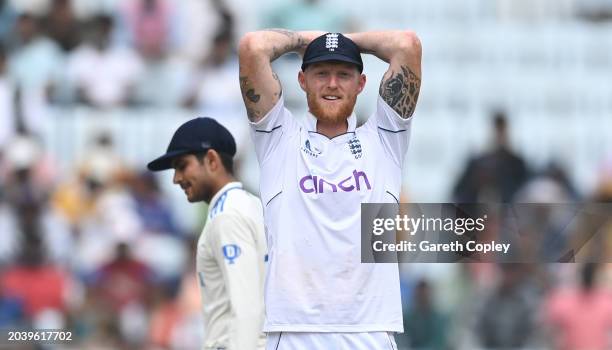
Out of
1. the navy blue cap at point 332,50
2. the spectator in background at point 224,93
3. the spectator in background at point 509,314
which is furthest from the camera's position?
the spectator in background at point 224,93

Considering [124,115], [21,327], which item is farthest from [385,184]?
[124,115]

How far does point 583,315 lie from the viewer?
1120 centimetres

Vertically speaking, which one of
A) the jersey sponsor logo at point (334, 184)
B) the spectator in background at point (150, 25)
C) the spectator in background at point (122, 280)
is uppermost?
the spectator in background at point (150, 25)

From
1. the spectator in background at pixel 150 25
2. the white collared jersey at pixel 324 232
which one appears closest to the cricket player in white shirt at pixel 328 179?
the white collared jersey at pixel 324 232

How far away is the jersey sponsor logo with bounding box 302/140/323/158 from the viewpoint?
19.3ft

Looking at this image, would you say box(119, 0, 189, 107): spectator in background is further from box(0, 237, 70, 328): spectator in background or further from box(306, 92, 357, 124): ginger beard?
box(306, 92, 357, 124): ginger beard

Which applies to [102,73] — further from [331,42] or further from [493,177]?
[331,42]

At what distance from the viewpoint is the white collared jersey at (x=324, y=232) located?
5711 mm

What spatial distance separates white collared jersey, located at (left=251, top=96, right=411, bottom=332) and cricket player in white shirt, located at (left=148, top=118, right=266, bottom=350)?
29.5 inches

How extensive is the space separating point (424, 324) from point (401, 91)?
5716 mm

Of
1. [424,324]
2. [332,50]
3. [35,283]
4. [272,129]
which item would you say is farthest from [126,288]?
[332,50]

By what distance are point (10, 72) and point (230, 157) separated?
24.6 feet

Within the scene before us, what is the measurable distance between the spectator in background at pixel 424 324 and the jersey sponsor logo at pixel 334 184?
218 inches

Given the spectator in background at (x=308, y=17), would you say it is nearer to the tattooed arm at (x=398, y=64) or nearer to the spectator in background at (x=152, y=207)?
the spectator in background at (x=152, y=207)
